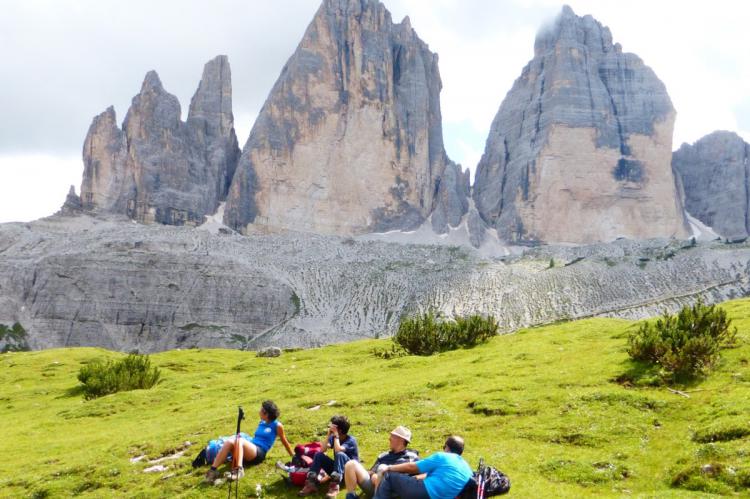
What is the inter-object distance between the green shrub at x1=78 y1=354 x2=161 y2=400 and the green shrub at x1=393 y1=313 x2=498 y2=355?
15145 millimetres

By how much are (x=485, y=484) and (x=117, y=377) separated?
2928 centimetres

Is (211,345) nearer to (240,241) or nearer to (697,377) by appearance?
(240,241)

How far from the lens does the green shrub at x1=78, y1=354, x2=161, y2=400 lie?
121 ft

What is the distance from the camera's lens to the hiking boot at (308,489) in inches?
608

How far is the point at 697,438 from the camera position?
16.7 m

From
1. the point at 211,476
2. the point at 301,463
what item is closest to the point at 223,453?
the point at 211,476

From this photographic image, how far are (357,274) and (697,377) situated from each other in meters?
132

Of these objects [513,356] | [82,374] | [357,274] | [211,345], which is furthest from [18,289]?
[513,356]

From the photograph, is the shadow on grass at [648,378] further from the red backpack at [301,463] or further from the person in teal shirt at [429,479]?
the red backpack at [301,463]

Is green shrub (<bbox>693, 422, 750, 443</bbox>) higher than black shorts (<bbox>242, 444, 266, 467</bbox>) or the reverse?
higher

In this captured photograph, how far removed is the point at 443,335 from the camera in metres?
40.4

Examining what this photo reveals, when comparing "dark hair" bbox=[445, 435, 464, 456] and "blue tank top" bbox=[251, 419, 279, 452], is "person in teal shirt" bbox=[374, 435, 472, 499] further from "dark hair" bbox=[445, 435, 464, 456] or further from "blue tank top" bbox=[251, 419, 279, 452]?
"blue tank top" bbox=[251, 419, 279, 452]

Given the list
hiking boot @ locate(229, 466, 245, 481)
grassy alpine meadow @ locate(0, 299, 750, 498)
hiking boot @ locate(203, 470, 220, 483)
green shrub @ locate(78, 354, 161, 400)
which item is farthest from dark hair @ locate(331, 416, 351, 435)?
green shrub @ locate(78, 354, 161, 400)

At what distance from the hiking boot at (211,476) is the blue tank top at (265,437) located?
52.4 inches
